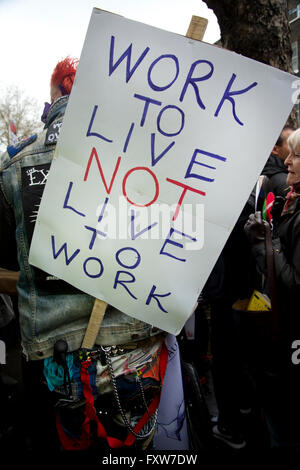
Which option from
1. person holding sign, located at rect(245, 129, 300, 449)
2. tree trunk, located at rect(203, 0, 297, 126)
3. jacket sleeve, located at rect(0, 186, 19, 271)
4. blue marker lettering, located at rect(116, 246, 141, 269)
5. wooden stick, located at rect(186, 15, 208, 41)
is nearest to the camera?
wooden stick, located at rect(186, 15, 208, 41)

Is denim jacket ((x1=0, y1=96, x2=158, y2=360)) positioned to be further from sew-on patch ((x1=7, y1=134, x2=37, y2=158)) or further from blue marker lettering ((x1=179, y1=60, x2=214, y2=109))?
blue marker lettering ((x1=179, y1=60, x2=214, y2=109))

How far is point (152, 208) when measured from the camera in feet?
3.16

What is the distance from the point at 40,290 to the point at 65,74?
0.93 meters

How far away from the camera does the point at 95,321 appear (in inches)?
39.8

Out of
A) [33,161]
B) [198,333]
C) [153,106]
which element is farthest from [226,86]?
[198,333]

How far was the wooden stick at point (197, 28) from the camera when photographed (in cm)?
88

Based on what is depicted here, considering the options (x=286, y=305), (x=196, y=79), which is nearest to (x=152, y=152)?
(x=196, y=79)

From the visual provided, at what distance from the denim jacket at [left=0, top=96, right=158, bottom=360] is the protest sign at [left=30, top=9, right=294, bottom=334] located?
0.07 meters

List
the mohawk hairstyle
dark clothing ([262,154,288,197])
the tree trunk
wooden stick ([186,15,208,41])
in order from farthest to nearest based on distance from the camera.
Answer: the tree trunk < dark clothing ([262,154,288,197]) < the mohawk hairstyle < wooden stick ([186,15,208,41])

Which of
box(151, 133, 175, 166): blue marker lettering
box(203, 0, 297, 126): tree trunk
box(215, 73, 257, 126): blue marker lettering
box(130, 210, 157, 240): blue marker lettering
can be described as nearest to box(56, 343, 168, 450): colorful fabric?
box(130, 210, 157, 240): blue marker lettering

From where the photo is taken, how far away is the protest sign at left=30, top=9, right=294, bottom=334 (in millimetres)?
905

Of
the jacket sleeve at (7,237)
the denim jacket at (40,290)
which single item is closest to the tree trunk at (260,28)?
the denim jacket at (40,290)

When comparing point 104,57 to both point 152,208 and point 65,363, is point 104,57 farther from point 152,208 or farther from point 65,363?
point 65,363

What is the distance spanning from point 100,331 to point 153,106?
77 cm
